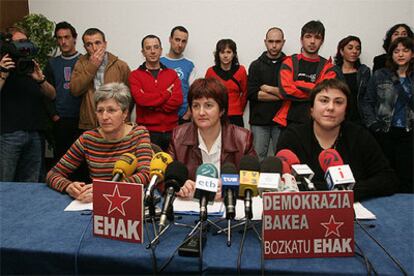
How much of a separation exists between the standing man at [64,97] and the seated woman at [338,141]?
232cm

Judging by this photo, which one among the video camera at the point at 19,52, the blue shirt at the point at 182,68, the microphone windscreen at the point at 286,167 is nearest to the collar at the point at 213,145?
the microphone windscreen at the point at 286,167

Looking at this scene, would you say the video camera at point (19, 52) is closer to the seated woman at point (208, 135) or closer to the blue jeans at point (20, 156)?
the blue jeans at point (20, 156)

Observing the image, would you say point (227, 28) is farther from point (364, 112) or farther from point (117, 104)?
point (117, 104)

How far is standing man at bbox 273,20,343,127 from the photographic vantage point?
3404 mm

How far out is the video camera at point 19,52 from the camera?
2.87 meters

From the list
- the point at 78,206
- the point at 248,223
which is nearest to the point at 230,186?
the point at 248,223

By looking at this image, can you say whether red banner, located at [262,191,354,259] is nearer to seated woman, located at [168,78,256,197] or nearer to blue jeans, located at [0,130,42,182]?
seated woman, located at [168,78,256,197]

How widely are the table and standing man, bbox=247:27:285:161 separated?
2174mm

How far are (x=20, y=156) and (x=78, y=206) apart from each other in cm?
148

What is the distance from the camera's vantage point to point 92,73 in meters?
3.47

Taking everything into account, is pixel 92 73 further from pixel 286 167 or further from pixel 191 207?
pixel 286 167

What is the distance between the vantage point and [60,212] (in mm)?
1743

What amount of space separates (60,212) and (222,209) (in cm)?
70

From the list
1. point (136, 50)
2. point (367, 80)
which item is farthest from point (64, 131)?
point (367, 80)
